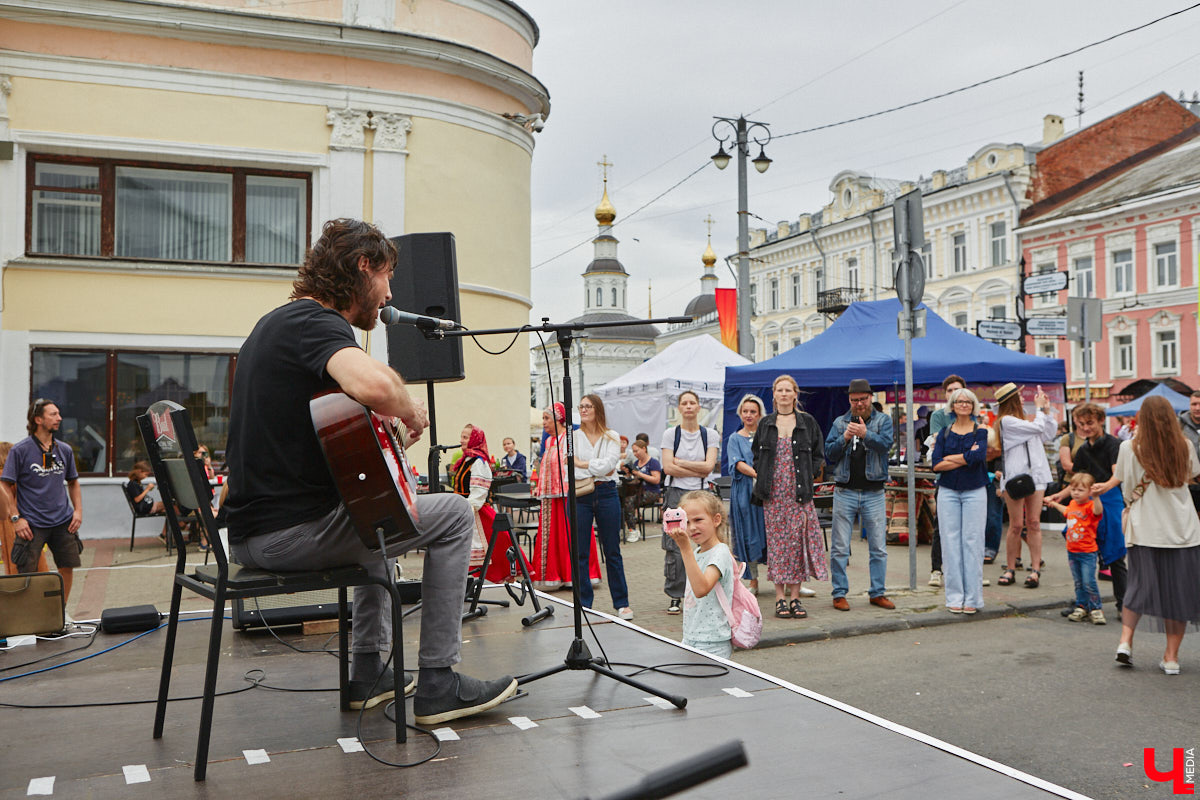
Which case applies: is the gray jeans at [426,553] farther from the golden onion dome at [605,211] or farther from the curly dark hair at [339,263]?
the golden onion dome at [605,211]

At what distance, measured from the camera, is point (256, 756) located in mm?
3066

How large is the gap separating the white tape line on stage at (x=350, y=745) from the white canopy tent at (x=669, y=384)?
16.8 metres

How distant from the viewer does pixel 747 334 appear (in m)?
18.9

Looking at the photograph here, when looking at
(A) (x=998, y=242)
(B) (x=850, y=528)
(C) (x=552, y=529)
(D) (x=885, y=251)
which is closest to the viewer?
(B) (x=850, y=528)

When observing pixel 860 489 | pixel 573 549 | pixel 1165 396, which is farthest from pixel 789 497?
pixel 1165 396

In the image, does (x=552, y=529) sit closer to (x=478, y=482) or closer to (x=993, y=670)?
(x=478, y=482)

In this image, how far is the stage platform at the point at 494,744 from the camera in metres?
2.82

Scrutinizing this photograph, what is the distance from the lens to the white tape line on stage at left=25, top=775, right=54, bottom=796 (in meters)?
2.77

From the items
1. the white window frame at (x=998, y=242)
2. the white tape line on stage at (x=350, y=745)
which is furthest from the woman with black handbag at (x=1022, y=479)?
the white window frame at (x=998, y=242)

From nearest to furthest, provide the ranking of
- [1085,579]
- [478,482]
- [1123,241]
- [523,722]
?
[523,722]
[1085,579]
[478,482]
[1123,241]

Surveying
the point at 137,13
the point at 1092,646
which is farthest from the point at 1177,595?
the point at 137,13

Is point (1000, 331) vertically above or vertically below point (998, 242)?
below

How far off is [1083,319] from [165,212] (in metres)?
14.5

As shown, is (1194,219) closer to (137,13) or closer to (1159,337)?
(1159,337)
